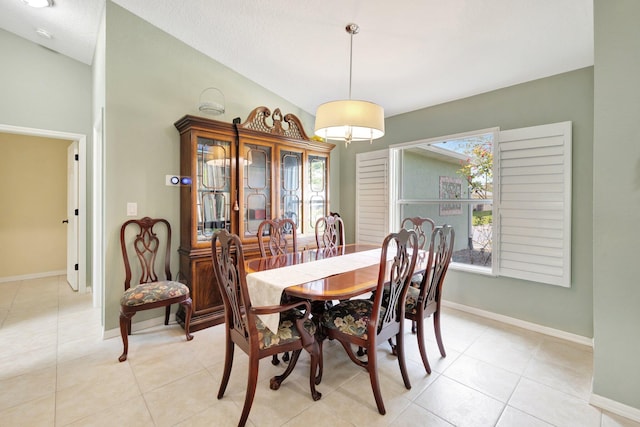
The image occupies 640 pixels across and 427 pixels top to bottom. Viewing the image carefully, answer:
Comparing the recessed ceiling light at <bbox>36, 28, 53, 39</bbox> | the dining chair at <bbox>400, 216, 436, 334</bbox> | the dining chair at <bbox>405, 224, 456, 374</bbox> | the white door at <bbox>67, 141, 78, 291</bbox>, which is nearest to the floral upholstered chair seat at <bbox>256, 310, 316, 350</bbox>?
the dining chair at <bbox>405, 224, 456, 374</bbox>

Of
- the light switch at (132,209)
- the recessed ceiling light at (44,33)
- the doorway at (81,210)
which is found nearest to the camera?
the light switch at (132,209)

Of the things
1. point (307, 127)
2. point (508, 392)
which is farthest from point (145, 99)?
point (508, 392)

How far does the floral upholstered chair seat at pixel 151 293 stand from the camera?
7.66 feet

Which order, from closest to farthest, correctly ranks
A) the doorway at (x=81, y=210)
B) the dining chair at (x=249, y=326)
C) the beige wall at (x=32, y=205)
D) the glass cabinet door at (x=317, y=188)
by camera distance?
the dining chair at (x=249, y=326), the doorway at (x=81, y=210), the glass cabinet door at (x=317, y=188), the beige wall at (x=32, y=205)

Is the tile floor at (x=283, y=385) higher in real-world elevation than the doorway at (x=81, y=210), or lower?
lower

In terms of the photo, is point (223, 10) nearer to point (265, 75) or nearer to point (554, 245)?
point (265, 75)

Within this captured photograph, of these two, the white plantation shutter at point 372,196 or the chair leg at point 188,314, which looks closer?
the chair leg at point 188,314

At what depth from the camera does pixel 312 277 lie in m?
1.92

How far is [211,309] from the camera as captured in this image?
2.89 m

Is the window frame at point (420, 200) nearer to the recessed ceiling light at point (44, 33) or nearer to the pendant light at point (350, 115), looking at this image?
the pendant light at point (350, 115)

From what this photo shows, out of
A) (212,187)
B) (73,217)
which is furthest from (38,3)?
(73,217)

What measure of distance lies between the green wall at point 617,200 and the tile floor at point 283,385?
12.4 inches

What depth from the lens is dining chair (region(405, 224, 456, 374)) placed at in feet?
6.71

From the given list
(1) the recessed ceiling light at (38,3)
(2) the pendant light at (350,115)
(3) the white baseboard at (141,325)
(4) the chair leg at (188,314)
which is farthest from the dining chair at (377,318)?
(1) the recessed ceiling light at (38,3)
